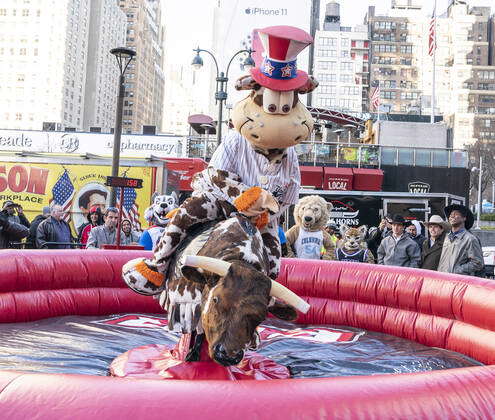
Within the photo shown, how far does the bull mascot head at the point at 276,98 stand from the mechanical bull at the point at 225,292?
55 centimetres

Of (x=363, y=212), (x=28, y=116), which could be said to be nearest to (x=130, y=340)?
(x=363, y=212)

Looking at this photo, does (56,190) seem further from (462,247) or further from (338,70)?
(338,70)

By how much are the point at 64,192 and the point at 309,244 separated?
24.6ft

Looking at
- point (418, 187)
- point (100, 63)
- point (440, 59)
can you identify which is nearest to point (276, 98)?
point (418, 187)

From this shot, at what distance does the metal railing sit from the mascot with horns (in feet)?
77.5

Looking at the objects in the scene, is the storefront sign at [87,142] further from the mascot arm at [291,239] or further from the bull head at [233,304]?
the bull head at [233,304]

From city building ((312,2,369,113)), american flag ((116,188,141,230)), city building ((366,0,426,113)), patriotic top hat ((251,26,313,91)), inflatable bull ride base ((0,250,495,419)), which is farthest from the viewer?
city building ((366,0,426,113))

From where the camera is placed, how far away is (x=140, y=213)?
13.0 m

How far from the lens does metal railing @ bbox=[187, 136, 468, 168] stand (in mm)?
27609

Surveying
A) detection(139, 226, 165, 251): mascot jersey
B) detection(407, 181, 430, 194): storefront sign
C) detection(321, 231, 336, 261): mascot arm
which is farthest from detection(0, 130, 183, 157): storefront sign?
detection(139, 226, 165, 251): mascot jersey

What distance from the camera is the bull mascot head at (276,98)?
3375mm

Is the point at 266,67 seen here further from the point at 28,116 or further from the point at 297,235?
the point at 28,116

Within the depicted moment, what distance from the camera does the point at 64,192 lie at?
13023 mm

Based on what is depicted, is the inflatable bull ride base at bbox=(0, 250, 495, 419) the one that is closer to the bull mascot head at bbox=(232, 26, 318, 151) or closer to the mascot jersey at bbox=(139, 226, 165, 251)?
the mascot jersey at bbox=(139, 226, 165, 251)
